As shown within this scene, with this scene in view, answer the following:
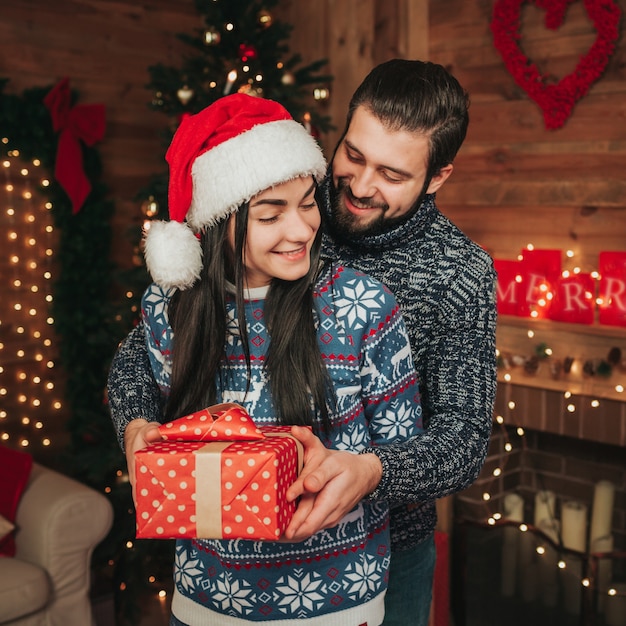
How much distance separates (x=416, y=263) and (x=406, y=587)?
587 mm

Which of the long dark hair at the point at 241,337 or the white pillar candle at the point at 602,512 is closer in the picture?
the long dark hair at the point at 241,337

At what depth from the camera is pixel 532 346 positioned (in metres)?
3.28

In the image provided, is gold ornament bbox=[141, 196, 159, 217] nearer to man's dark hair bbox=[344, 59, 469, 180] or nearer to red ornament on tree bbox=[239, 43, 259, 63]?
red ornament on tree bbox=[239, 43, 259, 63]

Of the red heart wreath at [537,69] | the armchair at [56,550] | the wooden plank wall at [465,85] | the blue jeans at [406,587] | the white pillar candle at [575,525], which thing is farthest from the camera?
the white pillar candle at [575,525]

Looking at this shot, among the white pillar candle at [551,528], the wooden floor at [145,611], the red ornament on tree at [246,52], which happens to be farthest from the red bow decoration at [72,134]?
the white pillar candle at [551,528]

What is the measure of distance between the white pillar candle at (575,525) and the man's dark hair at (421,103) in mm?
2176

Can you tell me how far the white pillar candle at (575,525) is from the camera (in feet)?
10.7

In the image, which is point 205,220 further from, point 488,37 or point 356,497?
point 488,37

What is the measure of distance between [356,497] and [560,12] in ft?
8.16

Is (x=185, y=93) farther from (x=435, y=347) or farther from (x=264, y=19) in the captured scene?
(x=435, y=347)

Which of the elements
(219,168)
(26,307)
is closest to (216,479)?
(219,168)

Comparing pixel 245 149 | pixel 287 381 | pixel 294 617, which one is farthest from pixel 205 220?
pixel 294 617

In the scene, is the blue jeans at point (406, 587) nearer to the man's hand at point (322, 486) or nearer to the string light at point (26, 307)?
the man's hand at point (322, 486)

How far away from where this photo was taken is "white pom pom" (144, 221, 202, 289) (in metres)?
1.30
